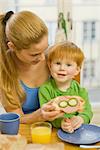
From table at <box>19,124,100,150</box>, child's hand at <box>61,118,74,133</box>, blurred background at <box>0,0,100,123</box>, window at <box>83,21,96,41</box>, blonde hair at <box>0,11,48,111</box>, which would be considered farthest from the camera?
window at <box>83,21,96,41</box>

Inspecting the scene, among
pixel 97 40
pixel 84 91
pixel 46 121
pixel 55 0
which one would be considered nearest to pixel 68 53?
pixel 84 91

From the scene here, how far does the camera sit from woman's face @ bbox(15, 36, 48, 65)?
1.56 m

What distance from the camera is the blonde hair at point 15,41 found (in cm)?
154

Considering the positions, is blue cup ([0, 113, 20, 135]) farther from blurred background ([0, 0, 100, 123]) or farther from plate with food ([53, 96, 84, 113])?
blurred background ([0, 0, 100, 123])

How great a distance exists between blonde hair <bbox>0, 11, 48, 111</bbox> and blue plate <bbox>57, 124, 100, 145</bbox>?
0.35 m

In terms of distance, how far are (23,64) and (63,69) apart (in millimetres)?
301

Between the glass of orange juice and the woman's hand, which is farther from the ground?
the woman's hand

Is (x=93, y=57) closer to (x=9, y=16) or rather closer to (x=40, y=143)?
(x=9, y=16)

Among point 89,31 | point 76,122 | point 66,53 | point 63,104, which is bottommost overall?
point 89,31

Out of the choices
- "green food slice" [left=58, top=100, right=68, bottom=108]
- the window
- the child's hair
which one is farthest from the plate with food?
the window

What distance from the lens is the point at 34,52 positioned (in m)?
1.56

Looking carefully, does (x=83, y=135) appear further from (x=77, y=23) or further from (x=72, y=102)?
(x=77, y=23)

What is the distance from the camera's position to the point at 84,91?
1630mm

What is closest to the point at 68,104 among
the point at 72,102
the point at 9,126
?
the point at 72,102
